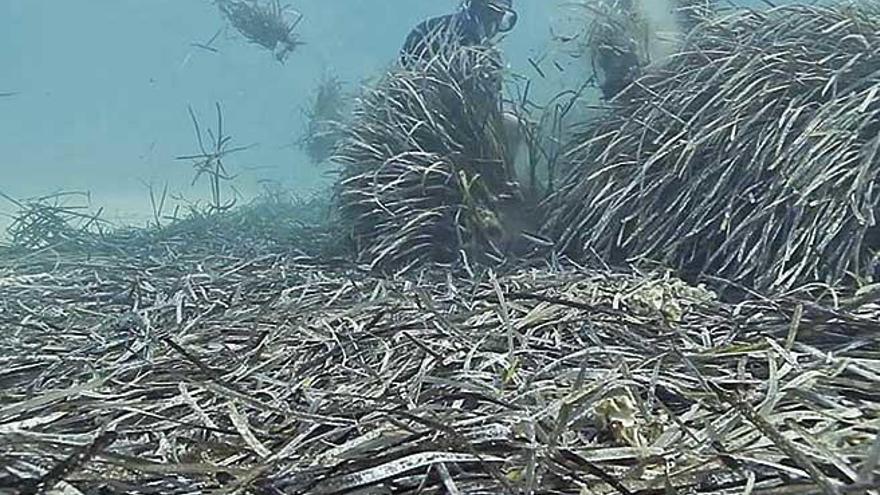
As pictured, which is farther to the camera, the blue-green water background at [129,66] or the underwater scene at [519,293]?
the blue-green water background at [129,66]

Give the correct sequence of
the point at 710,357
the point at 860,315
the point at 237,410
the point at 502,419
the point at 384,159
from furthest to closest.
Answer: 1. the point at 384,159
2. the point at 860,315
3. the point at 710,357
4. the point at 237,410
5. the point at 502,419

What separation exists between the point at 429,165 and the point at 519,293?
1.56 meters

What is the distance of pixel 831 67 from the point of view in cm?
266

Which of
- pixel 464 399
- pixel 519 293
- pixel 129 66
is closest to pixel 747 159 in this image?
pixel 519 293

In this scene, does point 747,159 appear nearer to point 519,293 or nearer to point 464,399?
point 519,293

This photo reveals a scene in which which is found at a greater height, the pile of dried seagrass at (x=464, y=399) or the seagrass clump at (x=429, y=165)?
the seagrass clump at (x=429, y=165)

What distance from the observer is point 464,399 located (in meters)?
1.12

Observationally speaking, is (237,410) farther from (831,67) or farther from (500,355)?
(831,67)

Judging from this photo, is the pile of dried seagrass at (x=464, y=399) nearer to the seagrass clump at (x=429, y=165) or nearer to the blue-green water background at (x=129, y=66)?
the seagrass clump at (x=429, y=165)

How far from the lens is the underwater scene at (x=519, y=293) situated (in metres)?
0.87

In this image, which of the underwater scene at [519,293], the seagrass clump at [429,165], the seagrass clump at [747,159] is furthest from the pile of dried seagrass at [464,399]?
the seagrass clump at [429,165]

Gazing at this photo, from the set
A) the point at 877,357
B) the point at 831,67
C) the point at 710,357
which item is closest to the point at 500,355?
the point at 710,357

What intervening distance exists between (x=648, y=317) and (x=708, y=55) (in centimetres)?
184

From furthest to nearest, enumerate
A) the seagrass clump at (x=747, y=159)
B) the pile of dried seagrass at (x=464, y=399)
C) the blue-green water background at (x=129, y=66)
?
the blue-green water background at (x=129, y=66), the seagrass clump at (x=747, y=159), the pile of dried seagrass at (x=464, y=399)
